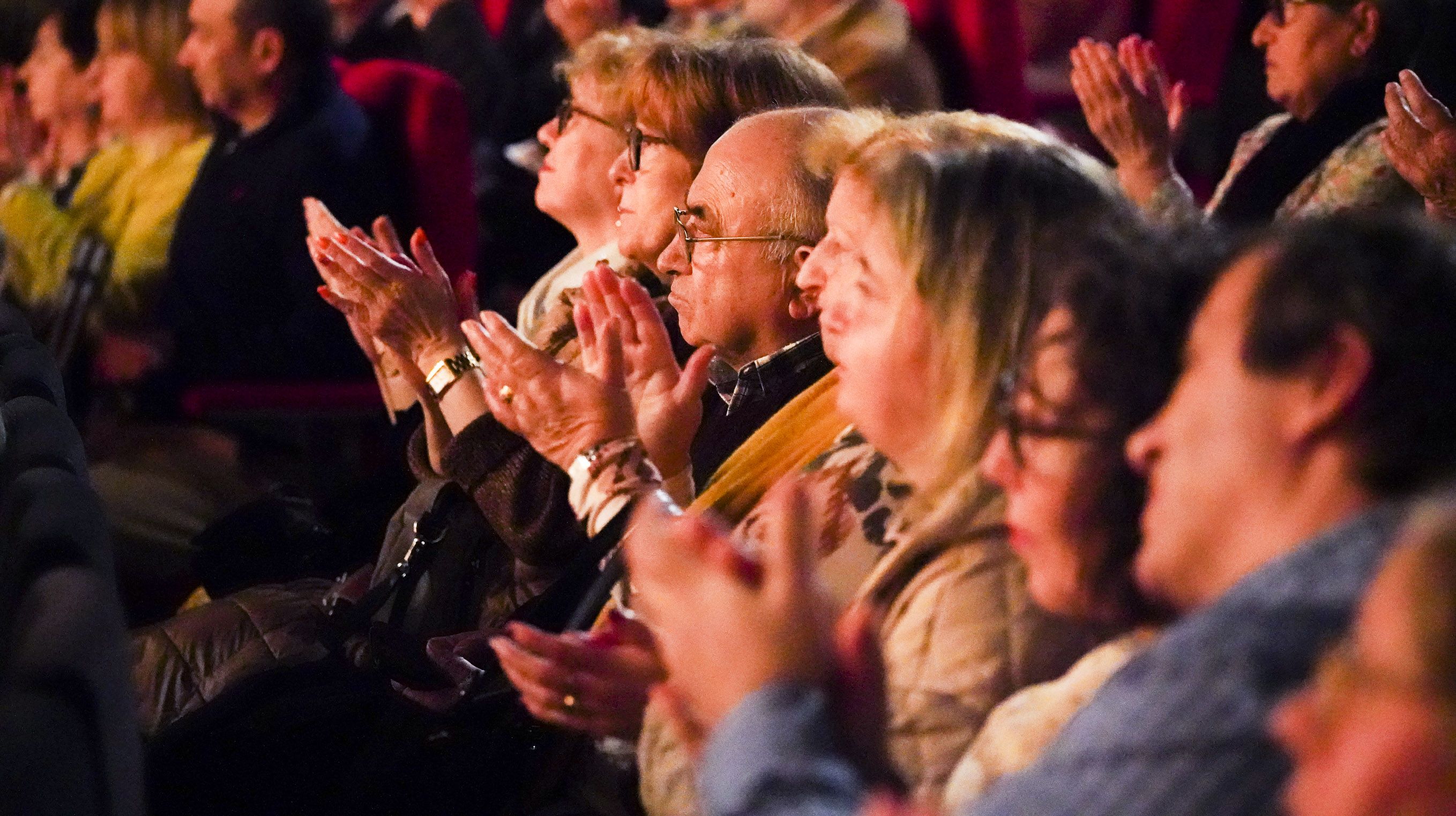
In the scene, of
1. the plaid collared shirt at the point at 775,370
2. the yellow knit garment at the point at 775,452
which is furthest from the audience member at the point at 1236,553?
the plaid collared shirt at the point at 775,370

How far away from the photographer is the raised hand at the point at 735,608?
1.03m

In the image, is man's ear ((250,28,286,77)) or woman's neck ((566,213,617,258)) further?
man's ear ((250,28,286,77))

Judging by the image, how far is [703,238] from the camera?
2143mm

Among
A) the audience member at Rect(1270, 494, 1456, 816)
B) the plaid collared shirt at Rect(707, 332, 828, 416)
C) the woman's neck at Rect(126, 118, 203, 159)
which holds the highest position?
the audience member at Rect(1270, 494, 1456, 816)

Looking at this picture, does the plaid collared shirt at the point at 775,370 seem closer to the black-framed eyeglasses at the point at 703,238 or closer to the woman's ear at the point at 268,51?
the black-framed eyeglasses at the point at 703,238

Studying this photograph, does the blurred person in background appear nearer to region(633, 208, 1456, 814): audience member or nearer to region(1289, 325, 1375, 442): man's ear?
region(633, 208, 1456, 814): audience member

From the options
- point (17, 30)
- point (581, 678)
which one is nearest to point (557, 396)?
point (581, 678)

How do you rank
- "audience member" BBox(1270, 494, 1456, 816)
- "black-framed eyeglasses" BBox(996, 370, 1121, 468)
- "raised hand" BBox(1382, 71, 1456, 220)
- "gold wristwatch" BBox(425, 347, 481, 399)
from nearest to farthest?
"audience member" BBox(1270, 494, 1456, 816)
"black-framed eyeglasses" BBox(996, 370, 1121, 468)
"raised hand" BBox(1382, 71, 1456, 220)
"gold wristwatch" BBox(425, 347, 481, 399)

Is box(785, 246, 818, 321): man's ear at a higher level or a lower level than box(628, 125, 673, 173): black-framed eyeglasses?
lower

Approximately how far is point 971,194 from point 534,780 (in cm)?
81

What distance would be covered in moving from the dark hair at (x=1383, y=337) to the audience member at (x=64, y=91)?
13.7 feet

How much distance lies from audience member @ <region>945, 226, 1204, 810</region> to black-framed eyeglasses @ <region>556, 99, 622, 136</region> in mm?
1623

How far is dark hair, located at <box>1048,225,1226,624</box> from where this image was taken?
1.11 m

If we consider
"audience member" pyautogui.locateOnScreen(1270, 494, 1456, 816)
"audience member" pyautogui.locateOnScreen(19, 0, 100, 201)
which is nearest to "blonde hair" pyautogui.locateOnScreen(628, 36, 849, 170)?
"audience member" pyautogui.locateOnScreen(1270, 494, 1456, 816)
